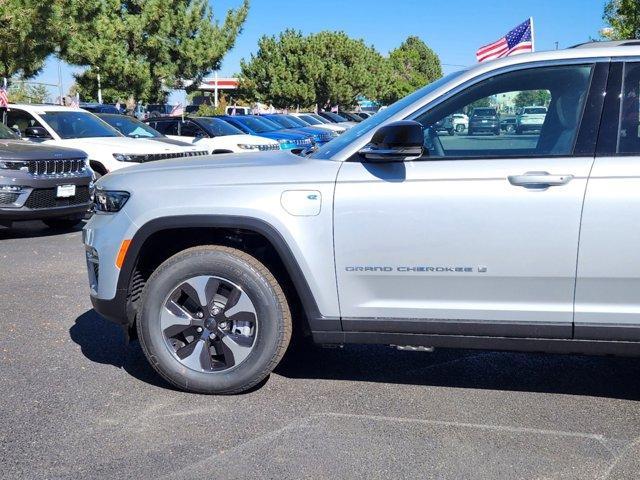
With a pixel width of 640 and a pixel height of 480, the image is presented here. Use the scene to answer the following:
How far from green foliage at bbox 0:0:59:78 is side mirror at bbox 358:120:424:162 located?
15.7m

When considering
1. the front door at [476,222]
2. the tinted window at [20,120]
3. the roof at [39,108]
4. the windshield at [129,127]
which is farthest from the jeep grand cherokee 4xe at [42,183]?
the front door at [476,222]

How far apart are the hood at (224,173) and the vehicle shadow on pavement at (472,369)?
1307 millimetres

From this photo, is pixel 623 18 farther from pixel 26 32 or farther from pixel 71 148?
pixel 71 148

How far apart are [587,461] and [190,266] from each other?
7.20 ft

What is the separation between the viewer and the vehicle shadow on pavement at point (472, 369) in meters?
Answer: 4.30

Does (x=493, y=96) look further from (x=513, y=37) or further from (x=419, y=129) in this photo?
(x=513, y=37)

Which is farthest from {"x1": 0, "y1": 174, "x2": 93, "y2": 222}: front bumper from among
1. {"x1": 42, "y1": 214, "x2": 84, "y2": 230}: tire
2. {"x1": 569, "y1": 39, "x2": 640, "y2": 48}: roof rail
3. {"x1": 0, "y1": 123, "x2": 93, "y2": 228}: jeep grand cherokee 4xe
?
{"x1": 569, "y1": 39, "x2": 640, "y2": 48}: roof rail

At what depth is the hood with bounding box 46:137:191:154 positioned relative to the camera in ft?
38.2

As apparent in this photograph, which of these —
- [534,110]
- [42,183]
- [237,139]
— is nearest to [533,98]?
[534,110]

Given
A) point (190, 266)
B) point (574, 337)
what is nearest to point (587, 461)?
point (574, 337)

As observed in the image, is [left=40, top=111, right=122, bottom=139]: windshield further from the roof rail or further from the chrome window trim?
the roof rail

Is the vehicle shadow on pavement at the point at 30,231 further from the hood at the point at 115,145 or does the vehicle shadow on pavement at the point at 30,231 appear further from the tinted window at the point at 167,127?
the tinted window at the point at 167,127

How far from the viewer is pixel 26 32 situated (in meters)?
17.8

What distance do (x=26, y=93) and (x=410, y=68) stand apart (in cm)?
6920
